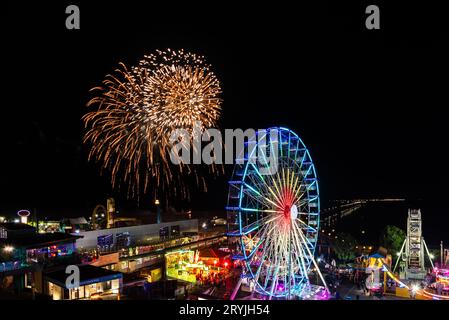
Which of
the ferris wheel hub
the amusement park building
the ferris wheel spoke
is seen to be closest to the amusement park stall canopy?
the amusement park building

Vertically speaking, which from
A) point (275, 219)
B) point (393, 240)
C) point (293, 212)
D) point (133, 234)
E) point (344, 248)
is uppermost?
point (293, 212)

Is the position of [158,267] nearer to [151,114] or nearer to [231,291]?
[231,291]

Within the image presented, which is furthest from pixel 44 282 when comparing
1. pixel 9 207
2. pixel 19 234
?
pixel 9 207

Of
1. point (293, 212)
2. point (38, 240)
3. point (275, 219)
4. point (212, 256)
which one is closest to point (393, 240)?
point (212, 256)

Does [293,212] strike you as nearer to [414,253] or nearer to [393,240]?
[414,253]

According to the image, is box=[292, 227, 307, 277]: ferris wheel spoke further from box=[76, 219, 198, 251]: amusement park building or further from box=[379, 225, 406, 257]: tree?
box=[379, 225, 406, 257]: tree

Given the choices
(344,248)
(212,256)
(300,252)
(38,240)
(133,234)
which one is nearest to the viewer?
(300,252)

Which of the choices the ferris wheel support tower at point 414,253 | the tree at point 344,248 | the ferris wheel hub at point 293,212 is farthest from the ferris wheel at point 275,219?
the tree at point 344,248
